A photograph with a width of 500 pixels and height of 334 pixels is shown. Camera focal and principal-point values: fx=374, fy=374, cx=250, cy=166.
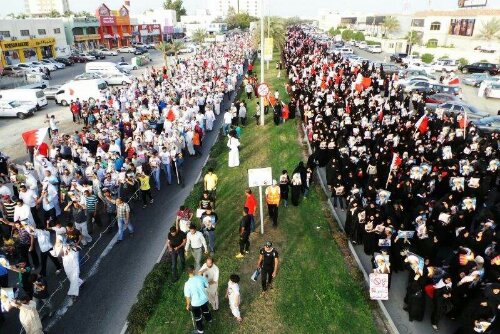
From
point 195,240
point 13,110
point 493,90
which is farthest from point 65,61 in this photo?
point 195,240

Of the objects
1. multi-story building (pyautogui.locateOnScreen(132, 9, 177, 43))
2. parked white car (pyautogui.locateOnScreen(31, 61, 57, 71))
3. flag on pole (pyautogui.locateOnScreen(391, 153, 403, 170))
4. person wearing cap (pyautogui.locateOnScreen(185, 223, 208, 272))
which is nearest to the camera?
person wearing cap (pyautogui.locateOnScreen(185, 223, 208, 272))

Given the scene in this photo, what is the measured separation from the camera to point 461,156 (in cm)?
1364

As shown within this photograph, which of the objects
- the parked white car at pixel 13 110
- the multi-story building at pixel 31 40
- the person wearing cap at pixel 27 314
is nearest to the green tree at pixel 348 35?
the multi-story building at pixel 31 40

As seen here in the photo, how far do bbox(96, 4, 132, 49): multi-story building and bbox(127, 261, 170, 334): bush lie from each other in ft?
244

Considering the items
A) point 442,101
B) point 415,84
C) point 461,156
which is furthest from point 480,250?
point 415,84

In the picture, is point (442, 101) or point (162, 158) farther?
point (442, 101)

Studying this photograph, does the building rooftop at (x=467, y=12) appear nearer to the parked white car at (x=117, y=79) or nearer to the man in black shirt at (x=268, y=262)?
the parked white car at (x=117, y=79)

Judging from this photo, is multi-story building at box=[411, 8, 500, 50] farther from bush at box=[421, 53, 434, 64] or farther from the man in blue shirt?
the man in blue shirt

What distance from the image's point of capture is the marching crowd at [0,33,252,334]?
339 inches

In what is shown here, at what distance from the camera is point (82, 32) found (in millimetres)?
68688

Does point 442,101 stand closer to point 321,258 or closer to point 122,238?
point 321,258

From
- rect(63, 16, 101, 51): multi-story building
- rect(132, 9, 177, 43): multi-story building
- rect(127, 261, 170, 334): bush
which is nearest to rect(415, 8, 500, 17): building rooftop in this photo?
rect(132, 9, 177, 43): multi-story building

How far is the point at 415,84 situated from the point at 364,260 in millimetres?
22140

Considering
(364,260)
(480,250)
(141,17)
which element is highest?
(141,17)
